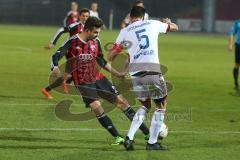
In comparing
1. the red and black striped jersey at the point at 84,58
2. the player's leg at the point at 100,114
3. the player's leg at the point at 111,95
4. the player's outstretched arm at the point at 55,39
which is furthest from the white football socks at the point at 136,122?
the player's outstretched arm at the point at 55,39

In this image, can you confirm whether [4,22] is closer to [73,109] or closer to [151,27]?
[73,109]

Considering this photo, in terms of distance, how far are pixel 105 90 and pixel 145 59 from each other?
113 centimetres

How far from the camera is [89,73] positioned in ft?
32.7

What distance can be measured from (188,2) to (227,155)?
2338 inches

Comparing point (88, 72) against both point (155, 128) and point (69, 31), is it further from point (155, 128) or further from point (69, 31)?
point (69, 31)

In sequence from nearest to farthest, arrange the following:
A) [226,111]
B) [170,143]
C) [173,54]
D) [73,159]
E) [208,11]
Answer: [73,159], [170,143], [226,111], [173,54], [208,11]

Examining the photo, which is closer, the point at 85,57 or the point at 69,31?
the point at 85,57

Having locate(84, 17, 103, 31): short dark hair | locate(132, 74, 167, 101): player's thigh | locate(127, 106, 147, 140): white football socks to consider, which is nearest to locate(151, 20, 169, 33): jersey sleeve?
locate(132, 74, 167, 101): player's thigh

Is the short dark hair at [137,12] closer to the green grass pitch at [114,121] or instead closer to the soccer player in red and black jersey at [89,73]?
the soccer player in red and black jersey at [89,73]

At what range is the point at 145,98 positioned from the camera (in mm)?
9875

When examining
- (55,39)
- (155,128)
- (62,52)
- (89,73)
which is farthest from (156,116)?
(55,39)

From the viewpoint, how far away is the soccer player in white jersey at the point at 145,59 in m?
9.48

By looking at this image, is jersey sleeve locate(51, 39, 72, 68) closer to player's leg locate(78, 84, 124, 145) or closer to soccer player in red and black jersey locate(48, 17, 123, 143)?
soccer player in red and black jersey locate(48, 17, 123, 143)

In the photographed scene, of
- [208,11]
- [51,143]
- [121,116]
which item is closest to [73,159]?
[51,143]
